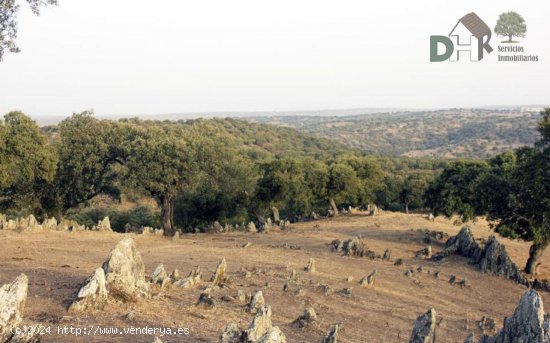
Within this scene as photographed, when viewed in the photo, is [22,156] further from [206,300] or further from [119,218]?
[206,300]

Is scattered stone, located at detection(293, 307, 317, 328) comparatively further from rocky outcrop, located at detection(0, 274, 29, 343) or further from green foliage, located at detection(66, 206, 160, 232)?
green foliage, located at detection(66, 206, 160, 232)

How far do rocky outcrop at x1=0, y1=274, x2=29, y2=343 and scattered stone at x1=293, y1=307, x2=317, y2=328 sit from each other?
225 inches

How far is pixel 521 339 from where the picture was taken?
317 inches

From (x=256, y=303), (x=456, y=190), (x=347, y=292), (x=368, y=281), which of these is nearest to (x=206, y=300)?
(x=256, y=303)

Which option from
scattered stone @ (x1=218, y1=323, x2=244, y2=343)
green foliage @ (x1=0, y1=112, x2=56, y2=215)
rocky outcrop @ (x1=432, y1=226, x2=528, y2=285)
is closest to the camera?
scattered stone @ (x1=218, y1=323, x2=244, y2=343)

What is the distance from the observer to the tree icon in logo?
188ft

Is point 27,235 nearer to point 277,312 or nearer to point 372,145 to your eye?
point 277,312

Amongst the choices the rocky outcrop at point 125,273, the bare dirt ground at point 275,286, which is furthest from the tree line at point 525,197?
the rocky outcrop at point 125,273

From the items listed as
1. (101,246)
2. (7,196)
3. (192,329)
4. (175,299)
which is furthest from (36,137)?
(192,329)

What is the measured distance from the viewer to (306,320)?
11312 mm

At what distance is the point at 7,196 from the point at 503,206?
26811 millimetres

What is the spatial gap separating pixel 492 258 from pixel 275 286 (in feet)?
36.7

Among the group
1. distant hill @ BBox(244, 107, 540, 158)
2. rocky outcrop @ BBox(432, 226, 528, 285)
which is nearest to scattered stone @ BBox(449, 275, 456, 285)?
rocky outcrop @ BBox(432, 226, 528, 285)

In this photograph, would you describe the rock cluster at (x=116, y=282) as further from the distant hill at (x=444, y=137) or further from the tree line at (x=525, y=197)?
the distant hill at (x=444, y=137)
